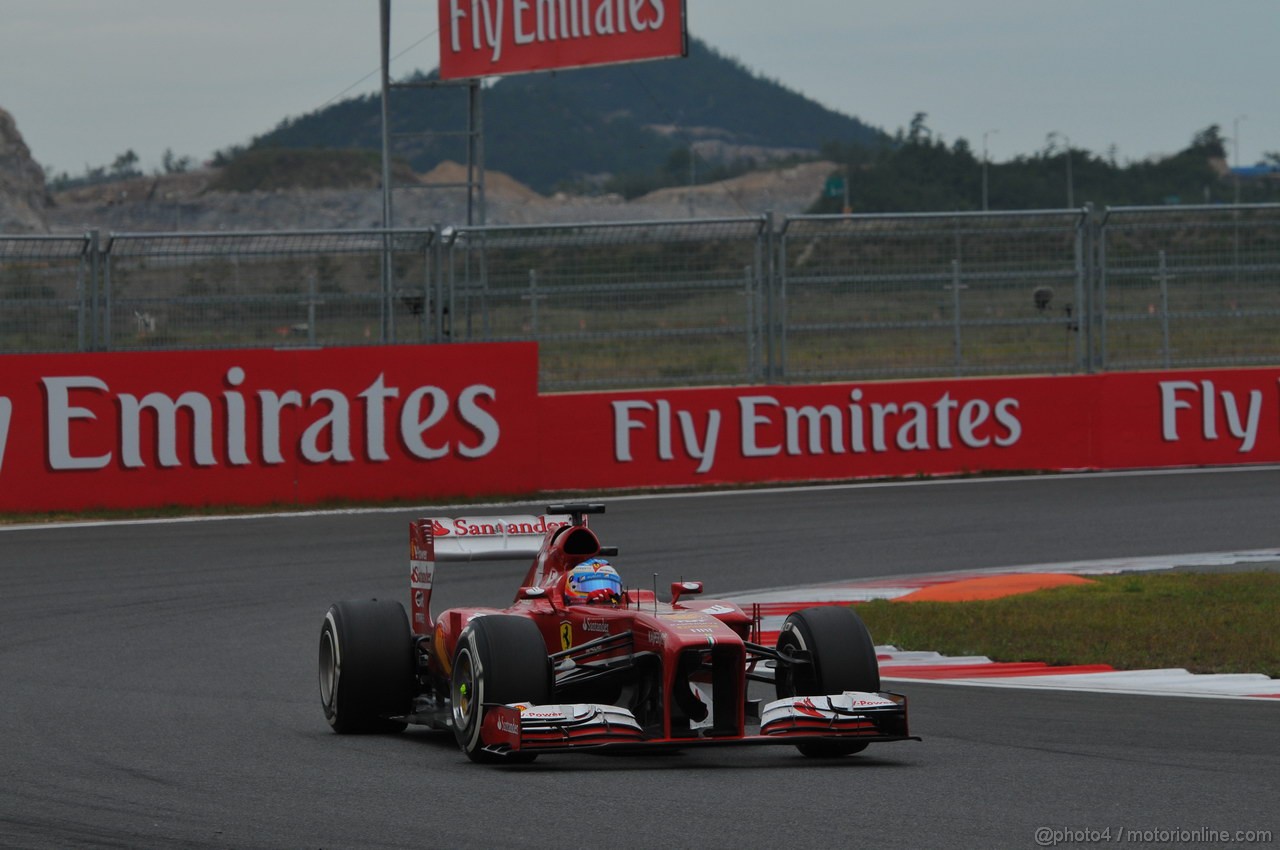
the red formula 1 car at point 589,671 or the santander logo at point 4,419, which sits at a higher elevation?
the santander logo at point 4,419

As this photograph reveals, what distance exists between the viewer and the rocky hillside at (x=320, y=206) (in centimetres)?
8556

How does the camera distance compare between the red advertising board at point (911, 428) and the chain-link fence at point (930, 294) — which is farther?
the chain-link fence at point (930, 294)

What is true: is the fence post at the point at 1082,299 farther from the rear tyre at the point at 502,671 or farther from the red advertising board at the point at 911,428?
the rear tyre at the point at 502,671

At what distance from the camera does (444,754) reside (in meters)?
7.93

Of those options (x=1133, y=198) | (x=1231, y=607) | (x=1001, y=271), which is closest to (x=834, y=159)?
(x=1133, y=198)

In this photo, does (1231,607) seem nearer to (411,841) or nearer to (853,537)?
(853,537)

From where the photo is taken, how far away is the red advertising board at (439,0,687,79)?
26641 mm

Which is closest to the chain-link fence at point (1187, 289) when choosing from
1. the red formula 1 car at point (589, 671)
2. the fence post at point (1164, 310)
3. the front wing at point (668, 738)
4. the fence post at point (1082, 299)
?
the fence post at point (1164, 310)

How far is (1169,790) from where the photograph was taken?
265 inches

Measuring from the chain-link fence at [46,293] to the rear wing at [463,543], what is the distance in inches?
387

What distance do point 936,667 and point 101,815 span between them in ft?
17.0

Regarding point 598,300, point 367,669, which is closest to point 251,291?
point 598,300

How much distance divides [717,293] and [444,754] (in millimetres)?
12459

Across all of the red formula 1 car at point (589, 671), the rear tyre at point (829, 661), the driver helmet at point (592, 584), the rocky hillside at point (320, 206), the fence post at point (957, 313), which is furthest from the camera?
the rocky hillside at point (320, 206)
